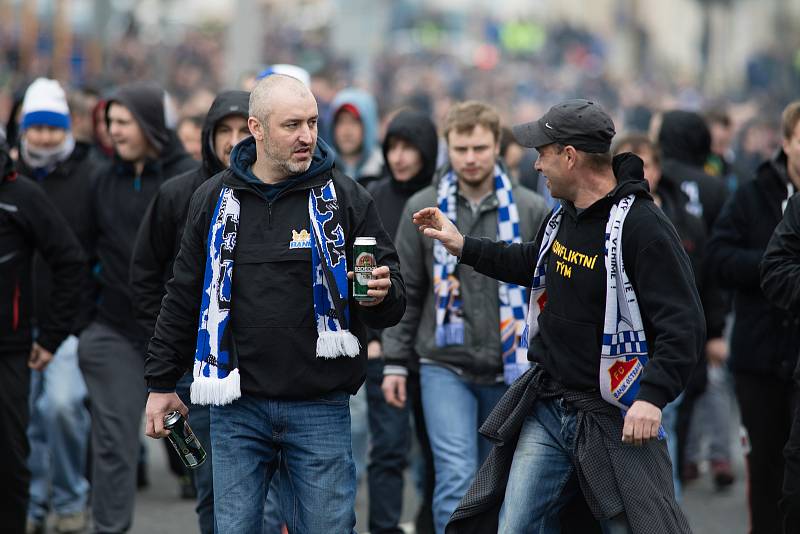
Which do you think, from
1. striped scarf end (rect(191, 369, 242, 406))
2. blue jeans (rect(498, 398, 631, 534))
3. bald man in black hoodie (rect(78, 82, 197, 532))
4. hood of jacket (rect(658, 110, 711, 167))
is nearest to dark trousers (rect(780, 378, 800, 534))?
blue jeans (rect(498, 398, 631, 534))

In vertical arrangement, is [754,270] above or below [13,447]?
above

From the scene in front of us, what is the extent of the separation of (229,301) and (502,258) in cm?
115

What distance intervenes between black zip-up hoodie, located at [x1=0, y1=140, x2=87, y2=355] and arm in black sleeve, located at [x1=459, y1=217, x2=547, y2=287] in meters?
2.42

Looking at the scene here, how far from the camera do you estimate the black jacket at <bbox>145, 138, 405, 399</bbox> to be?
18.1 feet

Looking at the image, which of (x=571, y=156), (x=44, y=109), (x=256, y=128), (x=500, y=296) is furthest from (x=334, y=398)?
(x=44, y=109)

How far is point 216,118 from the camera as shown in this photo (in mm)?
6938

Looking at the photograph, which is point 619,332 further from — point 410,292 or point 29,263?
point 29,263

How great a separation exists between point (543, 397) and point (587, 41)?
4440cm

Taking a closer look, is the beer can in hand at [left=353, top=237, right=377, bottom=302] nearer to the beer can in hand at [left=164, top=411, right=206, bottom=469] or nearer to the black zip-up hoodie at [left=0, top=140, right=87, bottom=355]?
the beer can in hand at [left=164, top=411, right=206, bottom=469]

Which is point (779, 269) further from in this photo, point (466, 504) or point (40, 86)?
point (40, 86)

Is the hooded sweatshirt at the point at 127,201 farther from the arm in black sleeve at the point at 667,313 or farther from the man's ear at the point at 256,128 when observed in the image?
the arm in black sleeve at the point at 667,313

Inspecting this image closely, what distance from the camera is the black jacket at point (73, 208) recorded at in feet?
26.2

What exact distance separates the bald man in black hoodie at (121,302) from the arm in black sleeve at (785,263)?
3.10m

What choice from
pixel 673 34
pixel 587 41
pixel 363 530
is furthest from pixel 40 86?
pixel 673 34
